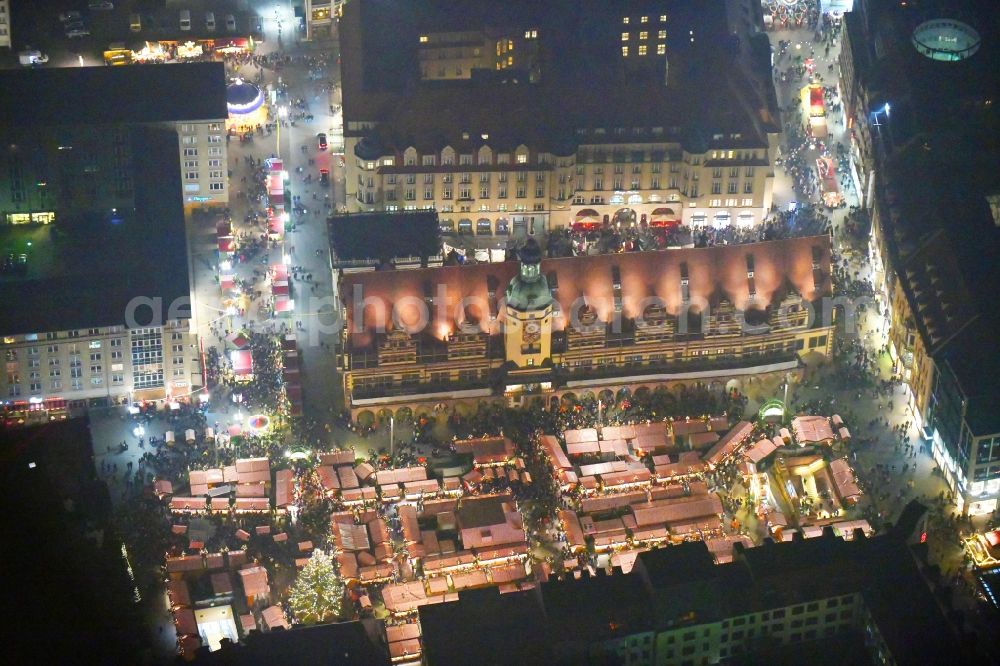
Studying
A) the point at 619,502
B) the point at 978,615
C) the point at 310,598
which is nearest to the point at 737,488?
the point at 619,502

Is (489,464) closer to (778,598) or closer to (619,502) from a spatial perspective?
(619,502)

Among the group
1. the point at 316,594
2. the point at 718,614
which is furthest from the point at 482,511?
the point at 718,614

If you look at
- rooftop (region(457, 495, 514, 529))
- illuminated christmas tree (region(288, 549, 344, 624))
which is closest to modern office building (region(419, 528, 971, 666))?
illuminated christmas tree (region(288, 549, 344, 624))

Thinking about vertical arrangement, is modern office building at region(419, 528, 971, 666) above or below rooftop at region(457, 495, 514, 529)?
below

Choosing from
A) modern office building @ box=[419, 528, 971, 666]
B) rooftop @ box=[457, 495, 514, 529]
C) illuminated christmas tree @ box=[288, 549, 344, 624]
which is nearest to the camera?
modern office building @ box=[419, 528, 971, 666]

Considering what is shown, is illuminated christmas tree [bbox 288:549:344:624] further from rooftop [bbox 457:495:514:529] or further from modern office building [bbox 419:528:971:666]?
rooftop [bbox 457:495:514:529]

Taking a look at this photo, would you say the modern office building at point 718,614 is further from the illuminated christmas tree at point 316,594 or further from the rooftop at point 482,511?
the rooftop at point 482,511

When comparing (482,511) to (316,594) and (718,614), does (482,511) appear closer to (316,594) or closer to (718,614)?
(316,594)
